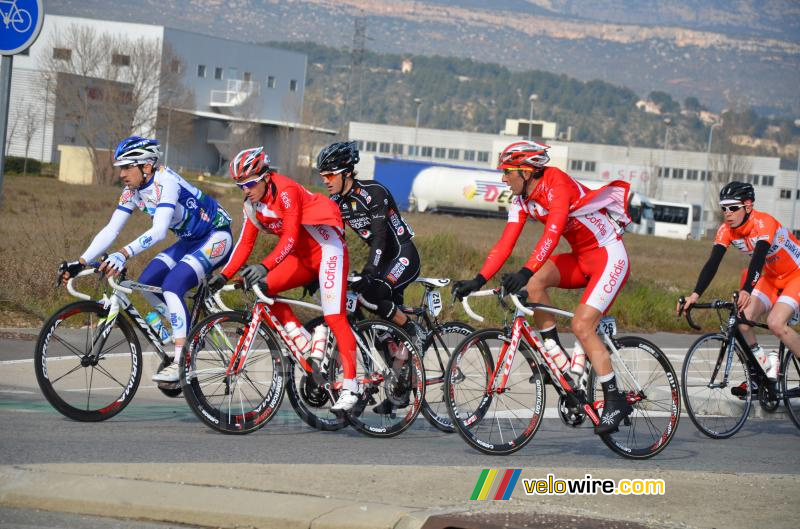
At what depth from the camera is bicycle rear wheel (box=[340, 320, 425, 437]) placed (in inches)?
346

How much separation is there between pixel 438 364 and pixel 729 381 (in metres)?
2.79

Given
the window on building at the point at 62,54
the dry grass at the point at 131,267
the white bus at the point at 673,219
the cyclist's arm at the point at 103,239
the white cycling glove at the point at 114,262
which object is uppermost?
the window on building at the point at 62,54

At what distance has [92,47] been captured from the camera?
85.9 metres

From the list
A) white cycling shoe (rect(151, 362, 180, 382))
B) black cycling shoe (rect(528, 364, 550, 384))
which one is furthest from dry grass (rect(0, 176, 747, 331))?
black cycling shoe (rect(528, 364, 550, 384))

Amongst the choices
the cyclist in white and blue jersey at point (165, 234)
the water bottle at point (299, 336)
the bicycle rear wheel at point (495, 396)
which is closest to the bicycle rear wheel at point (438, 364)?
the bicycle rear wheel at point (495, 396)

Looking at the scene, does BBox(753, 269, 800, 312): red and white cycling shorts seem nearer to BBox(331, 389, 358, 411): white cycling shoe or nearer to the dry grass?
BBox(331, 389, 358, 411): white cycling shoe

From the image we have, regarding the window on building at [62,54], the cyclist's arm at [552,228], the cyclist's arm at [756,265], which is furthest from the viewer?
the window on building at [62,54]

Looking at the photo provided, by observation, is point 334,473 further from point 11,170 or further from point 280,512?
point 11,170

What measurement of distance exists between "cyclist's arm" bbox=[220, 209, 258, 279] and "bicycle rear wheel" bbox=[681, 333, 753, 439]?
3662mm

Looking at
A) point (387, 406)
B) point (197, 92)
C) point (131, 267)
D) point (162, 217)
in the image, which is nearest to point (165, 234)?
point (162, 217)

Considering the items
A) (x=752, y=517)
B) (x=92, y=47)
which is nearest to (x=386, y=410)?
(x=752, y=517)

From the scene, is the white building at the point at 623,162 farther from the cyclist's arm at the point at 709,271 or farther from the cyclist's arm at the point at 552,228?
the cyclist's arm at the point at 552,228

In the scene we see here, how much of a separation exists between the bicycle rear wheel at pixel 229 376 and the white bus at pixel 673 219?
85237 mm

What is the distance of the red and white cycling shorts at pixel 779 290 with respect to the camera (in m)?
10.6
